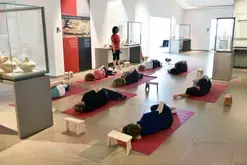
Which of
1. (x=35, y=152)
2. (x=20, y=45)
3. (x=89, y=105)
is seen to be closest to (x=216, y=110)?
(x=89, y=105)

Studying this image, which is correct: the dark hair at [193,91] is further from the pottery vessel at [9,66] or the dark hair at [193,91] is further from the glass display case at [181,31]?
the glass display case at [181,31]

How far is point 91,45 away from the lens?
8.98 meters

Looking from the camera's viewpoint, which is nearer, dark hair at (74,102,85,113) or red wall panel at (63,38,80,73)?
dark hair at (74,102,85,113)

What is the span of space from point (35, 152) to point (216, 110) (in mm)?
3378

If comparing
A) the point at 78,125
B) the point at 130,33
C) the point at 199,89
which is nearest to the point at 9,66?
the point at 78,125

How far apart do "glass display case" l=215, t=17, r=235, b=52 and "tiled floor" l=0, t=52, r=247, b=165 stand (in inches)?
102

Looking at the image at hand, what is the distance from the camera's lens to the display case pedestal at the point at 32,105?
10.8 feet

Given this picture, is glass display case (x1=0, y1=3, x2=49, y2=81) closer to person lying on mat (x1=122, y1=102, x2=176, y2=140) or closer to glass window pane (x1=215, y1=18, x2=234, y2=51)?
person lying on mat (x1=122, y1=102, x2=176, y2=140)

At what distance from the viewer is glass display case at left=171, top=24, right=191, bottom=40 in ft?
53.3

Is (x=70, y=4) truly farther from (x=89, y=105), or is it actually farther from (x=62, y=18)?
(x=89, y=105)

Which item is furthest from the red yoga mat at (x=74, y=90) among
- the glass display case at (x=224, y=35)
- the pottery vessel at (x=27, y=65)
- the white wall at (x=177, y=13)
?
the white wall at (x=177, y=13)

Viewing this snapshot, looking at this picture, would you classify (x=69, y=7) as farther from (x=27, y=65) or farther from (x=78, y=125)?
(x=78, y=125)

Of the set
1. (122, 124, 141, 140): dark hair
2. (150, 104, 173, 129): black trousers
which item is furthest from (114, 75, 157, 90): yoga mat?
(122, 124, 141, 140): dark hair

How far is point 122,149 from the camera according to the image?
312cm
